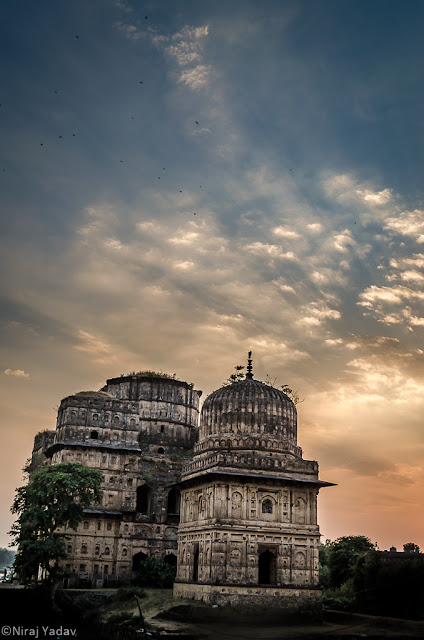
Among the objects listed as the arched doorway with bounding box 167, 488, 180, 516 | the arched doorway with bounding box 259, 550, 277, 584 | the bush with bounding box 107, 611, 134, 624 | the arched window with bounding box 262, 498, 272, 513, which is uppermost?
the arched doorway with bounding box 167, 488, 180, 516

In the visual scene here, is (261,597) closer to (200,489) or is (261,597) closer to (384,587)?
(200,489)

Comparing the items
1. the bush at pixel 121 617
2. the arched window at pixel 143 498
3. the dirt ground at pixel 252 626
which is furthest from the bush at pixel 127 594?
the arched window at pixel 143 498

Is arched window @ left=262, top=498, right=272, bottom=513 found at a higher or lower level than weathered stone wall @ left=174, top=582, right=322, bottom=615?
higher

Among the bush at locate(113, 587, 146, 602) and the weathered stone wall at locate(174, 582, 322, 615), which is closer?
the weathered stone wall at locate(174, 582, 322, 615)

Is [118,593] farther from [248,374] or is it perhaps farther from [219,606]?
[248,374]

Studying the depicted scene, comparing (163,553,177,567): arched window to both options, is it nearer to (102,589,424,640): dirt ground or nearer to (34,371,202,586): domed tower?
(34,371,202,586): domed tower

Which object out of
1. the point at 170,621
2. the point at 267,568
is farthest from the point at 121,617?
the point at 267,568

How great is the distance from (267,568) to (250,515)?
380cm

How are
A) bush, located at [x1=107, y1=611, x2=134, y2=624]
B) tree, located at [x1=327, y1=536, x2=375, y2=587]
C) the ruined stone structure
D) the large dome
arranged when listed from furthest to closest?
tree, located at [x1=327, y1=536, x2=375, y2=587] < the large dome < the ruined stone structure < bush, located at [x1=107, y1=611, x2=134, y2=624]

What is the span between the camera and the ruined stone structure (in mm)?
34438

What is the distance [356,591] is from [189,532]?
466 inches

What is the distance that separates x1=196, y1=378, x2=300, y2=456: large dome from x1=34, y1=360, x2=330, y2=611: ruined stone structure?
0.07m

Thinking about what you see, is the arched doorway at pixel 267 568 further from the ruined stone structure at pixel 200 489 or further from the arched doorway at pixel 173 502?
the arched doorway at pixel 173 502

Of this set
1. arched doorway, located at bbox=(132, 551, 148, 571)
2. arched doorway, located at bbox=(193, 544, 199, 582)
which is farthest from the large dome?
arched doorway, located at bbox=(132, 551, 148, 571)
